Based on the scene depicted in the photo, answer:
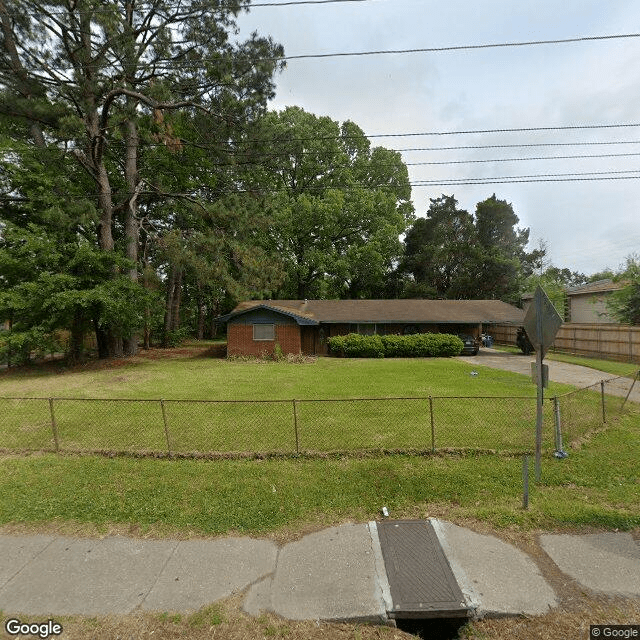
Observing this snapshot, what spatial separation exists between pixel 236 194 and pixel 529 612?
63.4 ft

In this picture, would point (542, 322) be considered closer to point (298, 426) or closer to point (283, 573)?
point (283, 573)

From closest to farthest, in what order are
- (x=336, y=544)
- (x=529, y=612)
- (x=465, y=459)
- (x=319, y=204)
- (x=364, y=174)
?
(x=529, y=612) → (x=336, y=544) → (x=465, y=459) → (x=319, y=204) → (x=364, y=174)

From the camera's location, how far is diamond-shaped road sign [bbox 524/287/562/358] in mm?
4395

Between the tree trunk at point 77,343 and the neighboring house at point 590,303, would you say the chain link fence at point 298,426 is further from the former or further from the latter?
the neighboring house at point 590,303

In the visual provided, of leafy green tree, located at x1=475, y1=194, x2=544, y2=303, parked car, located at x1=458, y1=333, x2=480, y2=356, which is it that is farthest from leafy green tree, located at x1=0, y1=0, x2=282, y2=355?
leafy green tree, located at x1=475, y1=194, x2=544, y2=303

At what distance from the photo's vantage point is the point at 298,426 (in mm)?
7844

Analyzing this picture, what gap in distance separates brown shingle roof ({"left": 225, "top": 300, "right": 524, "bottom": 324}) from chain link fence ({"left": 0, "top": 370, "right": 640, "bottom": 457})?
12449mm

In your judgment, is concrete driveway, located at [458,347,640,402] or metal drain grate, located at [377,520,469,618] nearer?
metal drain grate, located at [377,520,469,618]

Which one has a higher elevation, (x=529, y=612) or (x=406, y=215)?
(x=406, y=215)

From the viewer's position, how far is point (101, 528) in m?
4.43

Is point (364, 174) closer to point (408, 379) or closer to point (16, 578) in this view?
point (408, 379)

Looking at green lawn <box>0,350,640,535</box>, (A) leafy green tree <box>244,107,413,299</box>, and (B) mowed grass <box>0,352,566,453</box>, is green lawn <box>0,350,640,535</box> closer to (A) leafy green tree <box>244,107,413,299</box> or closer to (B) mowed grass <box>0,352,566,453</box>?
(B) mowed grass <box>0,352,566,453</box>

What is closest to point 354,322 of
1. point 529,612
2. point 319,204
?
point 319,204

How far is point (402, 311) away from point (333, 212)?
12.3 m
